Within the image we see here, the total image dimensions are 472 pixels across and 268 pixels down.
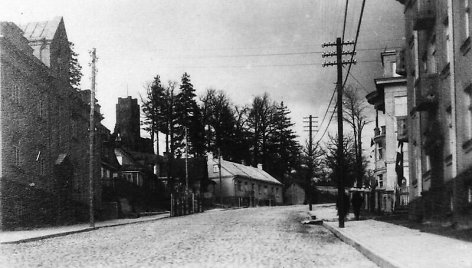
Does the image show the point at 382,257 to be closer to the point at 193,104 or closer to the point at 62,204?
the point at 62,204

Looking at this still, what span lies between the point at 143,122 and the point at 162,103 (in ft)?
11.4

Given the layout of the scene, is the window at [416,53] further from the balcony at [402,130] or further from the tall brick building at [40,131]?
the tall brick building at [40,131]

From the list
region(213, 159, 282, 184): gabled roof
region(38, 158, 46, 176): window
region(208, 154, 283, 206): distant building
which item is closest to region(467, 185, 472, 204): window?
region(38, 158, 46, 176): window

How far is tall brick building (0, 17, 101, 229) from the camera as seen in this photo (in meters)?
23.2

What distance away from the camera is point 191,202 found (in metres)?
45.6

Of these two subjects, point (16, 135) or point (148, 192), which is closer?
point (16, 135)

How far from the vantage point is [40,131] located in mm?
27375

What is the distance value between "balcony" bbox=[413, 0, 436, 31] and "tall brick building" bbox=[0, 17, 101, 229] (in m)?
15.7

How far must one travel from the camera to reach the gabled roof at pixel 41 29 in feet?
99.2

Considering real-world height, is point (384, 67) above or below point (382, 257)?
above

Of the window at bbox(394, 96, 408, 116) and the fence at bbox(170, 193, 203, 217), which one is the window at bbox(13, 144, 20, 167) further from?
the window at bbox(394, 96, 408, 116)

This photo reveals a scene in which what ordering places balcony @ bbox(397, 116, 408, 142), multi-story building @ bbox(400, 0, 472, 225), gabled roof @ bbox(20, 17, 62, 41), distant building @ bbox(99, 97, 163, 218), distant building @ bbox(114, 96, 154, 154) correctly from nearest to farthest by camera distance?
multi-story building @ bbox(400, 0, 472, 225) → balcony @ bbox(397, 116, 408, 142) → gabled roof @ bbox(20, 17, 62, 41) → distant building @ bbox(99, 97, 163, 218) → distant building @ bbox(114, 96, 154, 154)

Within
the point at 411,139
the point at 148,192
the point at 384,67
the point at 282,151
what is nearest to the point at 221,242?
the point at 411,139

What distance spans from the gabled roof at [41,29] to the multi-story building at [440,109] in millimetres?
18213
